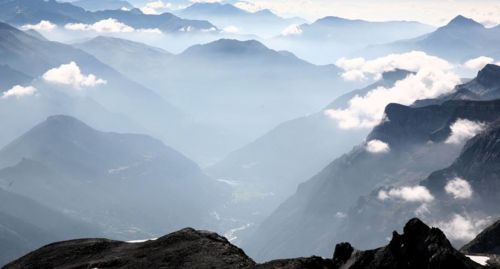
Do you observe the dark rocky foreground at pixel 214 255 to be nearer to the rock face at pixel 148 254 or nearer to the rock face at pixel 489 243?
the rock face at pixel 148 254

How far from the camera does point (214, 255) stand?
1839 inches

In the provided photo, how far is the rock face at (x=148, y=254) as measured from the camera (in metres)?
45.6

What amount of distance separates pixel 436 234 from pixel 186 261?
67.0 ft

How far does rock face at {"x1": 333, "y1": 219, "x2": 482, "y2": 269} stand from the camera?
34.9m

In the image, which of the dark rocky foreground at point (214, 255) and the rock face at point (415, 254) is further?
the dark rocky foreground at point (214, 255)

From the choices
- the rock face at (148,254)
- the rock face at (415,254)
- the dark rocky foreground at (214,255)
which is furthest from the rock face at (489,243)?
the rock face at (415,254)

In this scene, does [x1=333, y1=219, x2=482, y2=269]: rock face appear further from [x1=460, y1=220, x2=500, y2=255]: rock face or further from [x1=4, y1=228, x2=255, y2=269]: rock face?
[x1=460, y1=220, x2=500, y2=255]: rock face

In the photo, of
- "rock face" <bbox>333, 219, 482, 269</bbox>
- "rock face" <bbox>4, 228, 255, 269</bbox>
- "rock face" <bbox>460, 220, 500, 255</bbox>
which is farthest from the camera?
"rock face" <bbox>460, 220, 500, 255</bbox>

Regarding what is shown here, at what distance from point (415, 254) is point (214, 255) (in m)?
17.3

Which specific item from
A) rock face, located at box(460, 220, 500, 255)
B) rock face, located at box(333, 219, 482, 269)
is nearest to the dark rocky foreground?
rock face, located at box(333, 219, 482, 269)

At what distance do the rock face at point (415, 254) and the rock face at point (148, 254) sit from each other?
9.88 metres

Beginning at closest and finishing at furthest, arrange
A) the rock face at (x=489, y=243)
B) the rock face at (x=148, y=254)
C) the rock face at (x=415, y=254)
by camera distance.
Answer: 1. the rock face at (x=415, y=254)
2. the rock face at (x=148, y=254)
3. the rock face at (x=489, y=243)

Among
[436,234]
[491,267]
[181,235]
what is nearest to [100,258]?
[181,235]

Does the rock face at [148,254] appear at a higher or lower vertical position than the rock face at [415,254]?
higher
